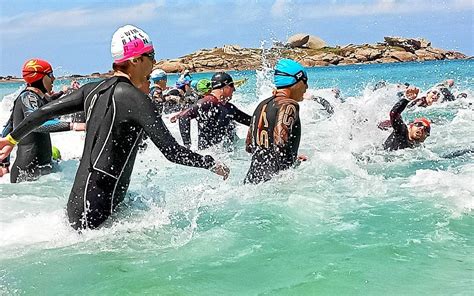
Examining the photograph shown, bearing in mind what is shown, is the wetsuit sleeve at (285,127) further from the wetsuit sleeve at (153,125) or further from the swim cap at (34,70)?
the swim cap at (34,70)

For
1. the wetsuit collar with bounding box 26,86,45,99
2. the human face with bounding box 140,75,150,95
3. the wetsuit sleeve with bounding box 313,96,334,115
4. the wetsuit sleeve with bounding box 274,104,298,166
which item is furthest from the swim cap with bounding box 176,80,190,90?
the human face with bounding box 140,75,150,95

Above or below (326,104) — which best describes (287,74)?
above

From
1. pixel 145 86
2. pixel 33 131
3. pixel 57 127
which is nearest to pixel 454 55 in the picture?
pixel 33 131

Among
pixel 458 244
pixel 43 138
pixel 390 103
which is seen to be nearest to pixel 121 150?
pixel 458 244

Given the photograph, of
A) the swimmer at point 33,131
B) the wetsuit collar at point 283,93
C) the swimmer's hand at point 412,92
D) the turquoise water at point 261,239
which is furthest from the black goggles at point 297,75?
the swimmer at point 33,131

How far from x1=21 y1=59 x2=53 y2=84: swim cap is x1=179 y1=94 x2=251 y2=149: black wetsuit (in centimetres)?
241

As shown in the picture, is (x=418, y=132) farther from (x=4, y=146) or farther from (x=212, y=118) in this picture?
(x=4, y=146)

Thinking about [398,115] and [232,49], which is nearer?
[398,115]

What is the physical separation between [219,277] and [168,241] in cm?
82

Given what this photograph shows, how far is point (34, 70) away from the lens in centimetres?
696

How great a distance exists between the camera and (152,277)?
375cm

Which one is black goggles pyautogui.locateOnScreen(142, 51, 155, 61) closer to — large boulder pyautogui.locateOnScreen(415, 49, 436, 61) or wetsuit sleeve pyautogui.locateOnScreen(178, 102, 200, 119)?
wetsuit sleeve pyautogui.locateOnScreen(178, 102, 200, 119)

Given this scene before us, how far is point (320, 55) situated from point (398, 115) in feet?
265

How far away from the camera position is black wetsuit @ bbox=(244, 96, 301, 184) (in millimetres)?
5516
